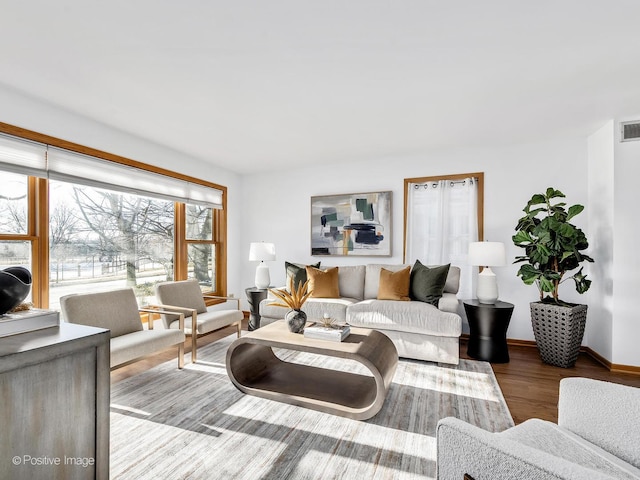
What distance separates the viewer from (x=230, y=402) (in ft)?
8.22

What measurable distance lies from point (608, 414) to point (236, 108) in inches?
127

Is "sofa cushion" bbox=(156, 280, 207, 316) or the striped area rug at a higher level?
"sofa cushion" bbox=(156, 280, 207, 316)

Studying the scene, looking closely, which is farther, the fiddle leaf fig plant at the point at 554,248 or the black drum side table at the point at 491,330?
the black drum side table at the point at 491,330

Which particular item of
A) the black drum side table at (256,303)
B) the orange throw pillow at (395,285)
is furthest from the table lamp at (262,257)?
the orange throw pillow at (395,285)

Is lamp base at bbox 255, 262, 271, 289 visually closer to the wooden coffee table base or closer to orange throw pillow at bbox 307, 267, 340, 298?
orange throw pillow at bbox 307, 267, 340, 298

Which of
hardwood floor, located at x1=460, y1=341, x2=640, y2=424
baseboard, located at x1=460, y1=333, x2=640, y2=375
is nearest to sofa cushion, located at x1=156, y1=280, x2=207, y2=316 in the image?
hardwood floor, located at x1=460, y1=341, x2=640, y2=424

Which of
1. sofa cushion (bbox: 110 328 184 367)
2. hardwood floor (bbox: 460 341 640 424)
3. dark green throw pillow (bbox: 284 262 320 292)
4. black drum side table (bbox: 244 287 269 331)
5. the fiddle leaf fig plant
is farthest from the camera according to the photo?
black drum side table (bbox: 244 287 269 331)

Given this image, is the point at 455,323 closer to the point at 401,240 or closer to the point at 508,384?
the point at 508,384

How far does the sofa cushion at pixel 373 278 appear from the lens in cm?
426

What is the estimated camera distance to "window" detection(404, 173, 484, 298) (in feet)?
14.2

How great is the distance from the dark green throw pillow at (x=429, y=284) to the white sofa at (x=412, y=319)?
118mm

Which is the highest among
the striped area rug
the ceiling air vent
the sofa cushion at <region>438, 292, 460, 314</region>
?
the ceiling air vent

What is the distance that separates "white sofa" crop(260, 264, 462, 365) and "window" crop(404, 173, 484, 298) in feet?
1.15

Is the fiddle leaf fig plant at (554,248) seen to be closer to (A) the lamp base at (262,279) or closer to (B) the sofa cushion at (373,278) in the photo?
(B) the sofa cushion at (373,278)
